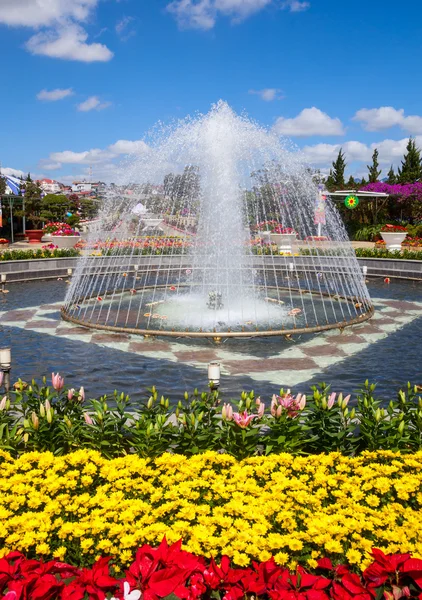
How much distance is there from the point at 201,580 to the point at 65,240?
31.6m

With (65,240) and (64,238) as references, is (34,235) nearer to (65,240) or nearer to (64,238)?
(65,240)

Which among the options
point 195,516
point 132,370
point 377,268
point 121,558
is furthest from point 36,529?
point 377,268

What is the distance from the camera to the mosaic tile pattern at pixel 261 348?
415 inches

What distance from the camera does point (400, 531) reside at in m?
4.11

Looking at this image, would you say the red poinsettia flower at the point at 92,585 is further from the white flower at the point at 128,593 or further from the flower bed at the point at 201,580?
the white flower at the point at 128,593

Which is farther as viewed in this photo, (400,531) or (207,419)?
(207,419)

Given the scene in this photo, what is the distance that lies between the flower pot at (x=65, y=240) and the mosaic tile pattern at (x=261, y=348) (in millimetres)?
17967

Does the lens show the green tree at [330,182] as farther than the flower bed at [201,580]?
Yes

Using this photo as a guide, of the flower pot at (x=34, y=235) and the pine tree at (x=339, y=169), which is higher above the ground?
the pine tree at (x=339, y=169)

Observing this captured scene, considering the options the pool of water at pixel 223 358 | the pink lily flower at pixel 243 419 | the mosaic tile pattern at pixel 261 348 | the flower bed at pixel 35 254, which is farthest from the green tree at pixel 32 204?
the pink lily flower at pixel 243 419

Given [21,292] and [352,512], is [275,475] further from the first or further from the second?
[21,292]

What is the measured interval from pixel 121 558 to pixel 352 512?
6.09ft

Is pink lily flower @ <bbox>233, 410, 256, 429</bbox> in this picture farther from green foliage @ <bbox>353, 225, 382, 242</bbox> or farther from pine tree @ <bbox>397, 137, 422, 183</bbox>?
pine tree @ <bbox>397, 137, 422, 183</bbox>

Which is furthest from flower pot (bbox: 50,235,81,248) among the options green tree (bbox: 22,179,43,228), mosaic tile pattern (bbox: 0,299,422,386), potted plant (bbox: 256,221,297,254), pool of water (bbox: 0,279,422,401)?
pool of water (bbox: 0,279,422,401)
